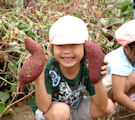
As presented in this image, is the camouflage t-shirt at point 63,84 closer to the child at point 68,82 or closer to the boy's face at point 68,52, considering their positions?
the child at point 68,82

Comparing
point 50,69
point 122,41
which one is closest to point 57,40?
point 50,69

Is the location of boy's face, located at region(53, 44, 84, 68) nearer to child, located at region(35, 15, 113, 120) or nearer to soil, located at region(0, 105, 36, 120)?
child, located at region(35, 15, 113, 120)

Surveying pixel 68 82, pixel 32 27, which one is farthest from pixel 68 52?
pixel 32 27

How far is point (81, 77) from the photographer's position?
1.40m

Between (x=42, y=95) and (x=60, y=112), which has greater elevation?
(x=42, y=95)

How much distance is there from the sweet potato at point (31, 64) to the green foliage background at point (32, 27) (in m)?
0.49

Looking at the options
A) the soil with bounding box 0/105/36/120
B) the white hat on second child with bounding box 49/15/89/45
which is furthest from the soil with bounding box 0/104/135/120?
the white hat on second child with bounding box 49/15/89/45

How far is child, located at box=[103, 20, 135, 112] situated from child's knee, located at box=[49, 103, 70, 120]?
15.6 inches

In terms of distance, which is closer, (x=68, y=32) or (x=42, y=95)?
(x=68, y=32)

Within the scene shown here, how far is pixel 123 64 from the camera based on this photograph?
158 cm

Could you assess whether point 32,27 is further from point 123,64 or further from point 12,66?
point 123,64

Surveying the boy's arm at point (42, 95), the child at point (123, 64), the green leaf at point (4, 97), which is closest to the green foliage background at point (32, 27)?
the green leaf at point (4, 97)

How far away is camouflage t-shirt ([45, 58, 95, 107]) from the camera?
1.36 meters

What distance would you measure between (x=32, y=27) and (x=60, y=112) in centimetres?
89
